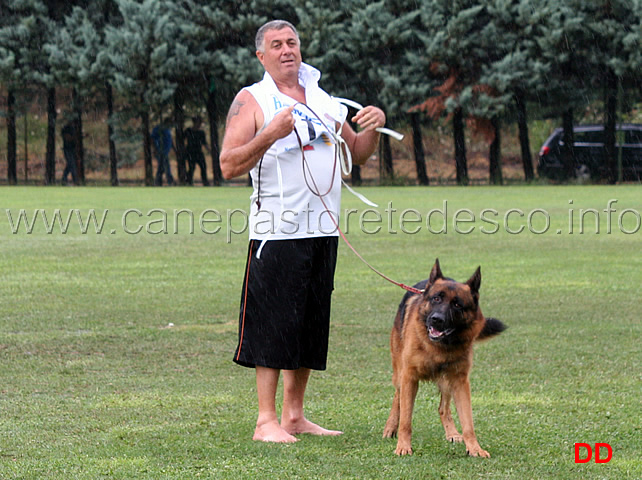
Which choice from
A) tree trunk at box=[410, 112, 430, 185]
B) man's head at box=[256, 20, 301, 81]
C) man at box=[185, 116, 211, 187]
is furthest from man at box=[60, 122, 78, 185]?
man's head at box=[256, 20, 301, 81]

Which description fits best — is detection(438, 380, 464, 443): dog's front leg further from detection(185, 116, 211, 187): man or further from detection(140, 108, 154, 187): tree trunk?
detection(140, 108, 154, 187): tree trunk

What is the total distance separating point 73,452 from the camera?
16.4 ft

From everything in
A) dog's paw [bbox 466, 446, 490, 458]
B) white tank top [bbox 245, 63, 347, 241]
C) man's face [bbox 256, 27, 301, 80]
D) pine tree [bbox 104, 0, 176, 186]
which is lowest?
dog's paw [bbox 466, 446, 490, 458]

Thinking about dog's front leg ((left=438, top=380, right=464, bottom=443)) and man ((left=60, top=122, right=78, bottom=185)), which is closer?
dog's front leg ((left=438, top=380, right=464, bottom=443))

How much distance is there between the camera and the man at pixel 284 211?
210 inches

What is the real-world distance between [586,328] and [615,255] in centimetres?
615

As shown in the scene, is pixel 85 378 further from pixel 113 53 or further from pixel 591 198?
pixel 113 53

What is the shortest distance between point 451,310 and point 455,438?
35.2 inches

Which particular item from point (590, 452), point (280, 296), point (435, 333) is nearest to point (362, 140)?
point (280, 296)

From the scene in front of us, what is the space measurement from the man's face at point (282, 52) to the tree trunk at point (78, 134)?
1541 inches

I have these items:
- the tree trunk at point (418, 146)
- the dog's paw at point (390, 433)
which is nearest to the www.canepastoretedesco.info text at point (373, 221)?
the dog's paw at point (390, 433)

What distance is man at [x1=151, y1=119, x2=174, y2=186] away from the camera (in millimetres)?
42625

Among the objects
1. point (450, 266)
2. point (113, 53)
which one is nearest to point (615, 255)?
point (450, 266)

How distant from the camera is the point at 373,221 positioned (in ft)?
69.1
